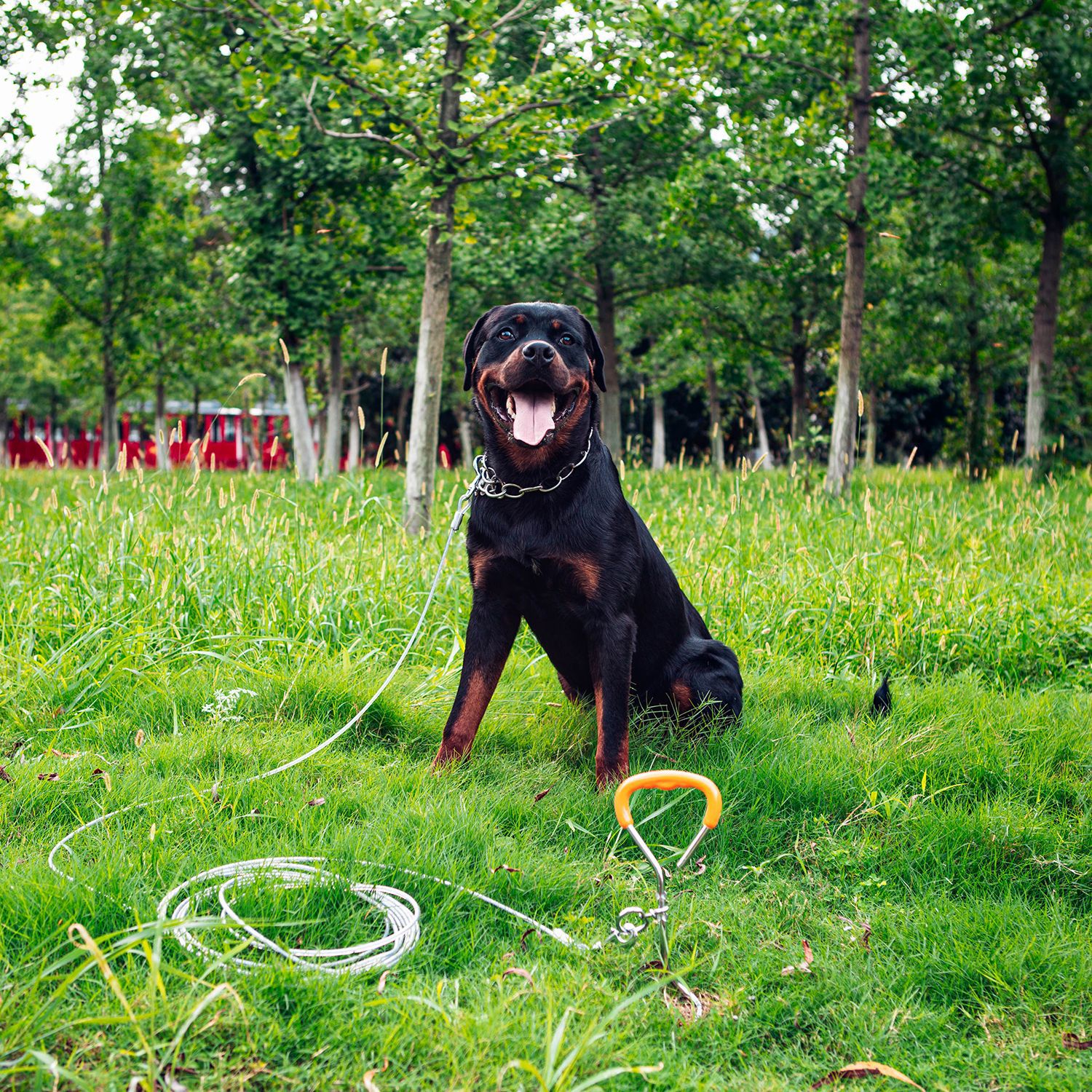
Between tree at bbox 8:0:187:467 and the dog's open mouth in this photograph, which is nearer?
the dog's open mouth

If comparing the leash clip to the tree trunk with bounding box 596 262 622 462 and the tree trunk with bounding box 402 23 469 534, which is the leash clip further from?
the tree trunk with bounding box 596 262 622 462

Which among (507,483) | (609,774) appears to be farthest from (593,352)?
(609,774)

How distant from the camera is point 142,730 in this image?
146 inches

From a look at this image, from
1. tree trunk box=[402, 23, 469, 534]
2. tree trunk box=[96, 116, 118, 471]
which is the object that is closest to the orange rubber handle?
tree trunk box=[402, 23, 469, 534]

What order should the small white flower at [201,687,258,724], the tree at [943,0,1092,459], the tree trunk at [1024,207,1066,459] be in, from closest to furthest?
the small white flower at [201,687,258,724]
the tree at [943,0,1092,459]
the tree trunk at [1024,207,1066,459]

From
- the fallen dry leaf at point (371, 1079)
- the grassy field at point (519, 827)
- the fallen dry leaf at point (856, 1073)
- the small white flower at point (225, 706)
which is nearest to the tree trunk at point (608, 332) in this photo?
the grassy field at point (519, 827)

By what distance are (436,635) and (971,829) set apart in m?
2.81

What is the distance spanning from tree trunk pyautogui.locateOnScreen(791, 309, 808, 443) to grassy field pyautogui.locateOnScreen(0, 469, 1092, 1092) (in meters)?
14.0

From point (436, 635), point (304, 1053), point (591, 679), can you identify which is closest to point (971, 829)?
point (591, 679)

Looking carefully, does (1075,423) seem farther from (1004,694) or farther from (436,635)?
(436,635)

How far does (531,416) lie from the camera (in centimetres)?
336

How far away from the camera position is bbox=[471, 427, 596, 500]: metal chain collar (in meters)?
3.43

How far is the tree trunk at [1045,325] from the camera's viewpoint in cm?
1431

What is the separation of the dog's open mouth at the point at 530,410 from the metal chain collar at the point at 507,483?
0.15 meters
